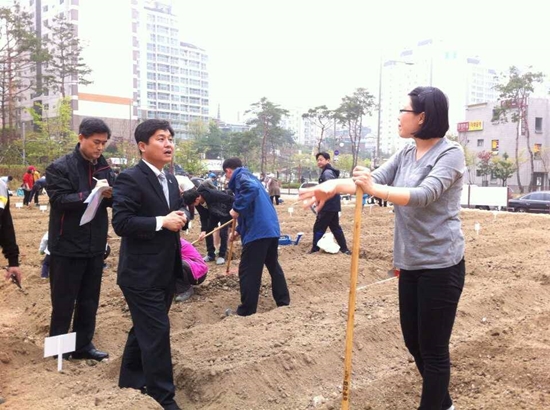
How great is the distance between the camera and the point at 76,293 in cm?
411

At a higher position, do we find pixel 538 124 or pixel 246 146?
pixel 538 124

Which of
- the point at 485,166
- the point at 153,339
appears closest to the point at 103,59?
the point at 485,166

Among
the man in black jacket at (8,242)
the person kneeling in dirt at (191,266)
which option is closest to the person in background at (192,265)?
the person kneeling in dirt at (191,266)

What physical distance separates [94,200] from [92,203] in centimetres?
3

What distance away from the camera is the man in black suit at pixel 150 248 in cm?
312

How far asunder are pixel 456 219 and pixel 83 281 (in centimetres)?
290

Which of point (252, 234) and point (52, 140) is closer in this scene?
point (252, 234)

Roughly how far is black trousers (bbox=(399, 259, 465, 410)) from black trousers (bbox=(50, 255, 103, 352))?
2526mm

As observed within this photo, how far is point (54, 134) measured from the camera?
36.7 m

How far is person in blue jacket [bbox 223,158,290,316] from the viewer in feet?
16.8

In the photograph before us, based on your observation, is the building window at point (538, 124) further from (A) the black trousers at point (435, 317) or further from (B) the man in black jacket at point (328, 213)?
(A) the black trousers at point (435, 317)

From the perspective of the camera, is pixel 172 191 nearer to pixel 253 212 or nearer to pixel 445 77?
pixel 253 212

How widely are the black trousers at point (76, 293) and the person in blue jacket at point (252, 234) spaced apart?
4.73ft

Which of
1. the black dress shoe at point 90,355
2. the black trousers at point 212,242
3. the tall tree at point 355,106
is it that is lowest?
the black dress shoe at point 90,355
